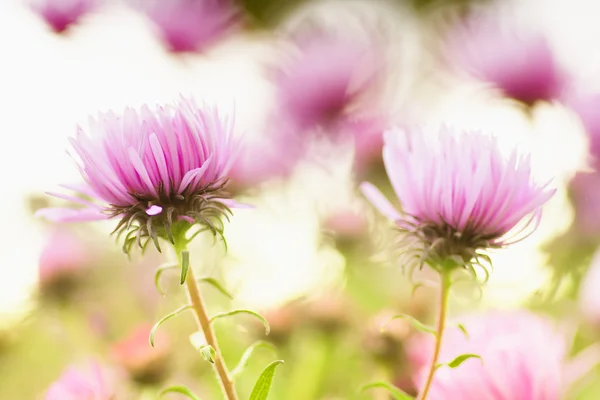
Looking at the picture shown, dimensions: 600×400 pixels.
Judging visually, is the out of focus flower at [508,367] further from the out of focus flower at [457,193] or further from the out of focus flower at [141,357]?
the out of focus flower at [141,357]

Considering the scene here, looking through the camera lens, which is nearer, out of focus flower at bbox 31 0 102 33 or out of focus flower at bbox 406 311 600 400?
out of focus flower at bbox 406 311 600 400

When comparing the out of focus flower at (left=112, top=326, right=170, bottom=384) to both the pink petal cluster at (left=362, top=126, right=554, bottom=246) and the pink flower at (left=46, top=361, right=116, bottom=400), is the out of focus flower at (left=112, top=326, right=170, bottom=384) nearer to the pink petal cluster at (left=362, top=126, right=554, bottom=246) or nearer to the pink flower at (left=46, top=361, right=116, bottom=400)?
the pink flower at (left=46, top=361, right=116, bottom=400)

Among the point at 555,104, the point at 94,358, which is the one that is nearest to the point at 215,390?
the point at 94,358

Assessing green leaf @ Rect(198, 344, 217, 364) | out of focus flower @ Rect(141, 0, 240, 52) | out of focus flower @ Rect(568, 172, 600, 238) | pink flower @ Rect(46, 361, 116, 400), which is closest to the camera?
green leaf @ Rect(198, 344, 217, 364)

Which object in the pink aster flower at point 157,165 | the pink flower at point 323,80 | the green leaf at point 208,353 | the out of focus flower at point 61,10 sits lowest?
the green leaf at point 208,353

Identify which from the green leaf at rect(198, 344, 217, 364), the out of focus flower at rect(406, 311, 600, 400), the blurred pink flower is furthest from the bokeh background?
the green leaf at rect(198, 344, 217, 364)

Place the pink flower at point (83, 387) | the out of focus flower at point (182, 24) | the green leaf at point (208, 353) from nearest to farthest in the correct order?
1. the green leaf at point (208, 353)
2. the pink flower at point (83, 387)
3. the out of focus flower at point (182, 24)

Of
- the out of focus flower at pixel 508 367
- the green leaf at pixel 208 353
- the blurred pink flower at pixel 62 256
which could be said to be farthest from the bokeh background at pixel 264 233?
the green leaf at pixel 208 353
